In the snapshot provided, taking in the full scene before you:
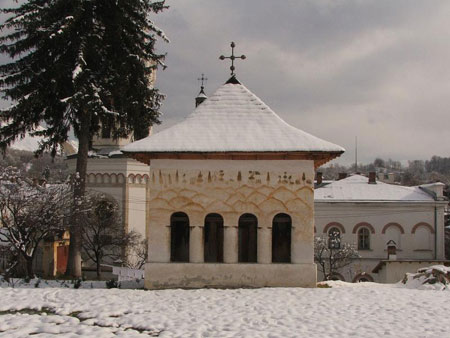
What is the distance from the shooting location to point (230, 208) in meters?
13.5

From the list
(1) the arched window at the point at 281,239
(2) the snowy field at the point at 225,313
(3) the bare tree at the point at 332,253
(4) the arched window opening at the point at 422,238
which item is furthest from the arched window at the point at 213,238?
(4) the arched window opening at the point at 422,238

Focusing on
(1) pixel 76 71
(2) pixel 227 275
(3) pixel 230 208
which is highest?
(1) pixel 76 71

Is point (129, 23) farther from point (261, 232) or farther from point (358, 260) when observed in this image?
point (358, 260)

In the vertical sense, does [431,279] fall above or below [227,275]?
below

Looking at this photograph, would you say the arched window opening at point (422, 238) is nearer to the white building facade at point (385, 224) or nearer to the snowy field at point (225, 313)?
the white building facade at point (385, 224)

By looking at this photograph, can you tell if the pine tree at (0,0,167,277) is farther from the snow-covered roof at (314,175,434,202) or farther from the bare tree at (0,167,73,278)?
the snow-covered roof at (314,175,434,202)

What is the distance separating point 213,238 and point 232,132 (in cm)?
304

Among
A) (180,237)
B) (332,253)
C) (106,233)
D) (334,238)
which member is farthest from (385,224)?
(180,237)

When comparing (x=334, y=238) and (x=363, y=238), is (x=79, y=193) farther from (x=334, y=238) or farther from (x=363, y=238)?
(x=363, y=238)

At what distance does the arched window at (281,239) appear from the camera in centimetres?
1364

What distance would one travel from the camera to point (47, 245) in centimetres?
2445

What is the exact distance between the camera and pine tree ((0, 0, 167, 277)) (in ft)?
58.0

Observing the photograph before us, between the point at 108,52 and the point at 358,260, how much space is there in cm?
2248

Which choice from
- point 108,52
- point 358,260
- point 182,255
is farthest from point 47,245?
point 358,260
